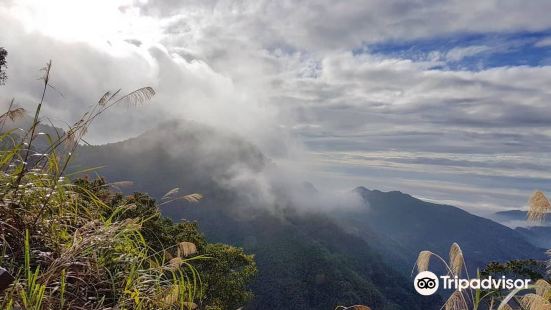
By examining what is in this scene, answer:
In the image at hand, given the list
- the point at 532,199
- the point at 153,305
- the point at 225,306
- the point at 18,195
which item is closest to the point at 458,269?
the point at 532,199

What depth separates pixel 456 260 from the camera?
432 cm

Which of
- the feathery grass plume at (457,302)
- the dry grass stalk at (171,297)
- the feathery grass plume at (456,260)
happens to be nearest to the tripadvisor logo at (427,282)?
the feathery grass plume at (456,260)

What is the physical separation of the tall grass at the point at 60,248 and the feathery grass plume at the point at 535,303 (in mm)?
3416

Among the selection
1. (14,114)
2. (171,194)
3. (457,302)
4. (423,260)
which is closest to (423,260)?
(423,260)

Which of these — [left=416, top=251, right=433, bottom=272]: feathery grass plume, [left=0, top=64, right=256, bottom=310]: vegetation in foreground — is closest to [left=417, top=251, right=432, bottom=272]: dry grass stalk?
[left=416, top=251, right=433, bottom=272]: feathery grass plume

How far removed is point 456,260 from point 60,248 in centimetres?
363

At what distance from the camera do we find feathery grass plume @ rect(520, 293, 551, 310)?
4340mm

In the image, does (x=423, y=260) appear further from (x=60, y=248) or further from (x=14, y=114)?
(x=14, y=114)

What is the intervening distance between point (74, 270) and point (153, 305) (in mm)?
656

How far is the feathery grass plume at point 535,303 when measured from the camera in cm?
434

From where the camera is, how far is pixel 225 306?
2581cm

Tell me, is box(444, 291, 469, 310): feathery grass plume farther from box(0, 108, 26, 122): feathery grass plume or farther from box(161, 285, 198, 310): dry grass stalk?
box(0, 108, 26, 122): feathery grass plume

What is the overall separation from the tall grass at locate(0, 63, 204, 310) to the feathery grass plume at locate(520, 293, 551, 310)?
3416 millimetres

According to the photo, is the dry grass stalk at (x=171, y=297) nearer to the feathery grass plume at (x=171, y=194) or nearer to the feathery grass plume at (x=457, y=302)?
the feathery grass plume at (x=171, y=194)
